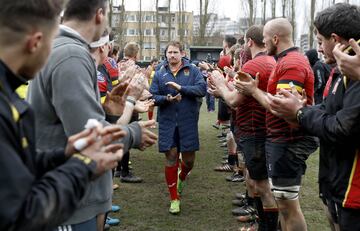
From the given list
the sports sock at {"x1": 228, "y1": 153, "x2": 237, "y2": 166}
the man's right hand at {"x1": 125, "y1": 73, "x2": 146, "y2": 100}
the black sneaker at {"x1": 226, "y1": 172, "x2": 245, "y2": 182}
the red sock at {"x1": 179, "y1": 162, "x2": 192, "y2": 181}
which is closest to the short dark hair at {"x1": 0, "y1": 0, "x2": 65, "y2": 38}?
the man's right hand at {"x1": 125, "y1": 73, "x2": 146, "y2": 100}

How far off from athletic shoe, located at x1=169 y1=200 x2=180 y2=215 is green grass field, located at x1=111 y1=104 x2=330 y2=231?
2.6 inches

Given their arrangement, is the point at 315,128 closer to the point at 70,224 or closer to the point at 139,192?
the point at 70,224

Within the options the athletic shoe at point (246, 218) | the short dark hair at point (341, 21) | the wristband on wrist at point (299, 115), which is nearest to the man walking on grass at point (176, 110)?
the athletic shoe at point (246, 218)

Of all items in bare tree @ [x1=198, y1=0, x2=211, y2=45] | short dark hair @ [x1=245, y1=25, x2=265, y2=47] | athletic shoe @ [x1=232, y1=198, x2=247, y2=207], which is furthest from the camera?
bare tree @ [x1=198, y1=0, x2=211, y2=45]

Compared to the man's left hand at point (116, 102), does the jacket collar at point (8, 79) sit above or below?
above

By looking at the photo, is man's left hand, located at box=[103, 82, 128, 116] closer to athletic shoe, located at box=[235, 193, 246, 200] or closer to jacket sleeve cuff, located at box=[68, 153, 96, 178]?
jacket sleeve cuff, located at box=[68, 153, 96, 178]

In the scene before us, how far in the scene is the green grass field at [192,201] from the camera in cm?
559

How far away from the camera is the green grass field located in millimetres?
5586

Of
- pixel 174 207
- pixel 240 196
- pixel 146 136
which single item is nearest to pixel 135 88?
pixel 146 136

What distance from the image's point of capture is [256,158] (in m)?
4.91

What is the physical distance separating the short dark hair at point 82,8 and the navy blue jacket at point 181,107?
3.56m

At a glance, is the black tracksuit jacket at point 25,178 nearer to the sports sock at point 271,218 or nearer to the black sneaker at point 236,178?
the sports sock at point 271,218

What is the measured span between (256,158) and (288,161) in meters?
0.82

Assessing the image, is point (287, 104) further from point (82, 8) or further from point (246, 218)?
point (246, 218)
